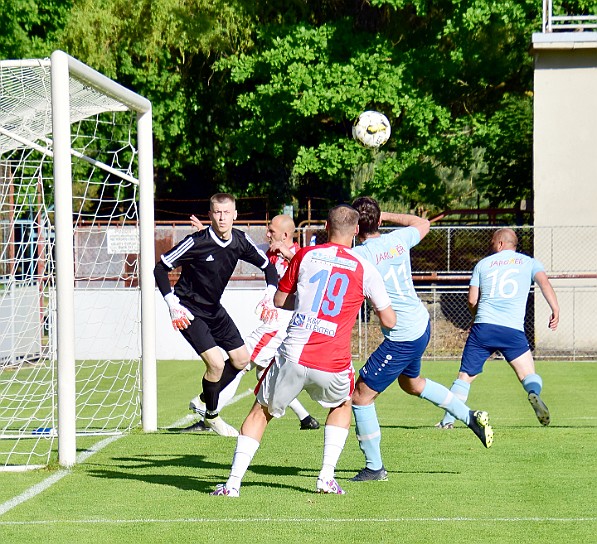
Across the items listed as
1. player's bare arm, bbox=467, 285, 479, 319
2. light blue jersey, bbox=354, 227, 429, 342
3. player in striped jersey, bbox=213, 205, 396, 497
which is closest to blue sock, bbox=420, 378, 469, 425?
light blue jersey, bbox=354, 227, 429, 342

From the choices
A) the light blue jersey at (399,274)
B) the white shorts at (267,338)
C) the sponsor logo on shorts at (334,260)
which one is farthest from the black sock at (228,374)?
the sponsor logo on shorts at (334,260)

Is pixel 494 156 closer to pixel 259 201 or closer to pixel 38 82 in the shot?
pixel 259 201

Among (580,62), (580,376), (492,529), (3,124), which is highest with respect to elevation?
(580,62)

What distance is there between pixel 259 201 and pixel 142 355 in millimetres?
22640

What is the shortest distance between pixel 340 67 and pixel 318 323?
66.7ft

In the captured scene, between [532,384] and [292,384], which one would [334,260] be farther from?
[532,384]

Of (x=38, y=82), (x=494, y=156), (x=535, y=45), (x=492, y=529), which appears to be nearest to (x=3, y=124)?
(x=38, y=82)

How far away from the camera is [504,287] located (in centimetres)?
1052

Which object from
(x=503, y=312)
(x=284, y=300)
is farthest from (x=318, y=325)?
(x=503, y=312)

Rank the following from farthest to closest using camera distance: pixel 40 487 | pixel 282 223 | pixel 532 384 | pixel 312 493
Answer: pixel 282 223 < pixel 532 384 < pixel 40 487 < pixel 312 493

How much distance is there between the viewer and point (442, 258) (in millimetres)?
26438

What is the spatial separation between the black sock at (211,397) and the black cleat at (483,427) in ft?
9.59

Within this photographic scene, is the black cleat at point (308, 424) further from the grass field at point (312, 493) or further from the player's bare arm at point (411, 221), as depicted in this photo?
the player's bare arm at point (411, 221)

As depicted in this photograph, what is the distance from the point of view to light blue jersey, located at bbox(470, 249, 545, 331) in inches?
413
